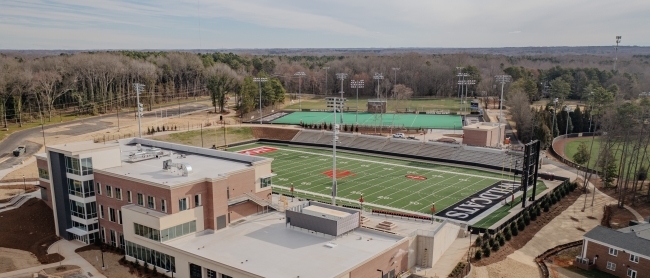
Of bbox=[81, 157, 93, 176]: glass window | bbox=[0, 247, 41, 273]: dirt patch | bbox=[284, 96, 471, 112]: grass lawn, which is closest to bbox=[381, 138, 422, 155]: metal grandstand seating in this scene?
bbox=[284, 96, 471, 112]: grass lawn

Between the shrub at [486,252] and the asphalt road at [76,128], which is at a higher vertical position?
the asphalt road at [76,128]

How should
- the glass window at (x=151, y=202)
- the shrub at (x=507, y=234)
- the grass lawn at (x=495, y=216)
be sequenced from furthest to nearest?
the grass lawn at (x=495, y=216) < the shrub at (x=507, y=234) < the glass window at (x=151, y=202)

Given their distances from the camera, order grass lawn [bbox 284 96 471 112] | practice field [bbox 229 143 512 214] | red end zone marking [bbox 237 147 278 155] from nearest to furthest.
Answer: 1. practice field [bbox 229 143 512 214]
2. red end zone marking [bbox 237 147 278 155]
3. grass lawn [bbox 284 96 471 112]

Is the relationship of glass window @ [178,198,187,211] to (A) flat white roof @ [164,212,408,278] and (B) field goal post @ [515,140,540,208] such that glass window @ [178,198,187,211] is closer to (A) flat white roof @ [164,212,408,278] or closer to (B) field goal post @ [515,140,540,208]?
(A) flat white roof @ [164,212,408,278]

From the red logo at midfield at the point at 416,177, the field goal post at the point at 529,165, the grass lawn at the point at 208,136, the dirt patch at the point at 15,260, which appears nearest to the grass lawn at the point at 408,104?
the grass lawn at the point at 208,136

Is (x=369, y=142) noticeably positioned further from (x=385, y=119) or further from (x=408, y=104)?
(x=408, y=104)

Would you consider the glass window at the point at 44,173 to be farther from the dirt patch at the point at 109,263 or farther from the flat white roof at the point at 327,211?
the flat white roof at the point at 327,211
